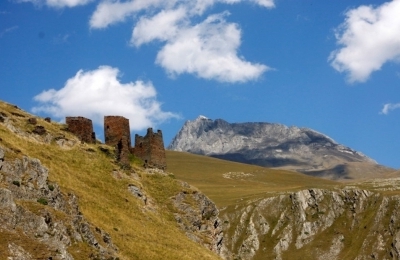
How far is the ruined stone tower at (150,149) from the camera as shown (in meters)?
68.3

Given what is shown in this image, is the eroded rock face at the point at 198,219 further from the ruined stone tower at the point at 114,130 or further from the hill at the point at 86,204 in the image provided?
the ruined stone tower at the point at 114,130

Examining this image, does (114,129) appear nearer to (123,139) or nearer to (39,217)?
(123,139)

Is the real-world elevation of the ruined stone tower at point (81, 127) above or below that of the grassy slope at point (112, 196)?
above

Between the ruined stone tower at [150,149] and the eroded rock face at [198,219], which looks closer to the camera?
the eroded rock face at [198,219]

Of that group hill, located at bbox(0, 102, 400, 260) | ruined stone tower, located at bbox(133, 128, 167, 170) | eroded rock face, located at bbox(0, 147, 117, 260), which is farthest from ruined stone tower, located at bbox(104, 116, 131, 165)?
eroded rock face, located at bbox(0, 147, 117, 260)

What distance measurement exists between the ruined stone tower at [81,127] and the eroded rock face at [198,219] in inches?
475

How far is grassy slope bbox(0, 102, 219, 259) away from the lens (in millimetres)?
44156

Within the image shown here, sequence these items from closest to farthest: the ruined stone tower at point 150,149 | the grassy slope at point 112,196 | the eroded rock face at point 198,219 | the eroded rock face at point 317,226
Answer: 1. the grassy slope at point 112,196
2. the eroded rock face at point 198,219
3. the ruined stone tower at point 150,149
4. the eroded rock face at point 317,226

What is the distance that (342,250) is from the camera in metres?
141

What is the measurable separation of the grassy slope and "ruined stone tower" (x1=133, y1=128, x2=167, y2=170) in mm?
5824

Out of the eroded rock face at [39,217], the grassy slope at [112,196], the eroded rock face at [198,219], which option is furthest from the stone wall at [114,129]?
the eroded rock face at [39,217]

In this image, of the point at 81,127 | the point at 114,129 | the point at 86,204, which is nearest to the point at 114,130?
the point at 114,129

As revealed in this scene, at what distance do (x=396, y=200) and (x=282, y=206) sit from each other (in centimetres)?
3093

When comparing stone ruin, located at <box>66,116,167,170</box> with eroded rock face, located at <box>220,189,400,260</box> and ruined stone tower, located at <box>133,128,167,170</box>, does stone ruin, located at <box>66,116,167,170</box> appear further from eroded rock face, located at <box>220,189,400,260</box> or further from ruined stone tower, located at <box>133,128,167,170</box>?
eroded rock face, located at <box>220,189,400,260</box>
